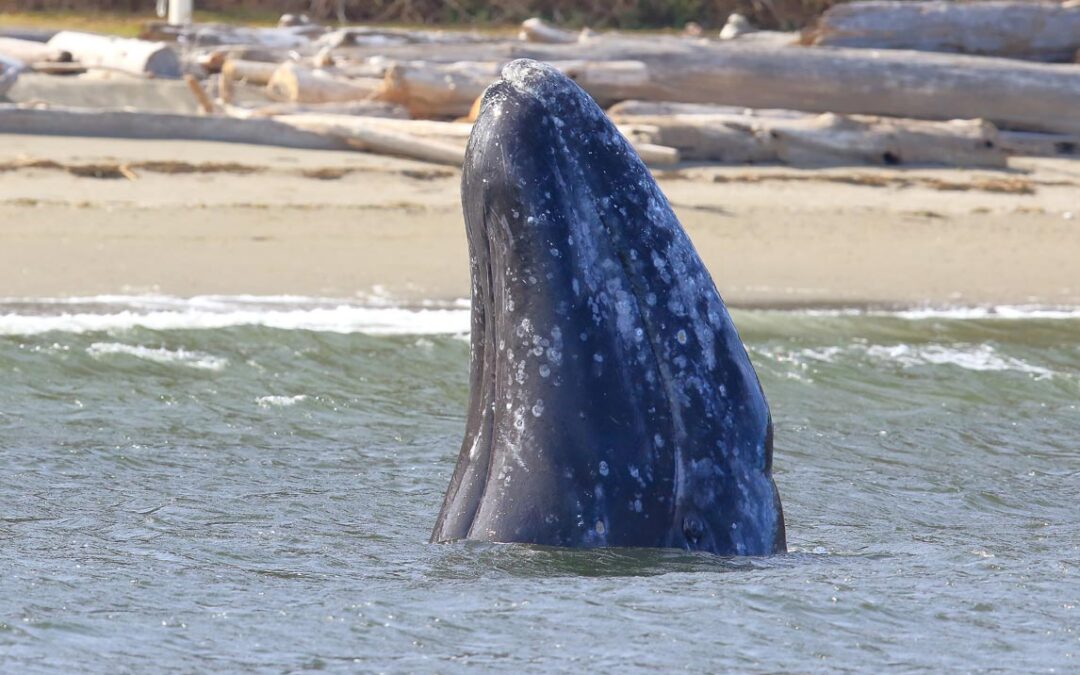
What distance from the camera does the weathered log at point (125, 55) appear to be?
71.6 ft

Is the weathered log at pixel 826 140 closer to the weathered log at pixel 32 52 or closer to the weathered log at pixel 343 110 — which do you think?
the weathered log at pixel 343 110

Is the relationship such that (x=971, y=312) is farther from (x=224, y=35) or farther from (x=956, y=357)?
(x=224, y=35)

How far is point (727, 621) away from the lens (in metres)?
4.09

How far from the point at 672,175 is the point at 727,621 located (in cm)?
1235

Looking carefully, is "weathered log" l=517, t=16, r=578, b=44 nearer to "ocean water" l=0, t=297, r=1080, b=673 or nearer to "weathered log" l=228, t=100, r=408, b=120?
"weathered log" l=228, t=100, r=408, b=120

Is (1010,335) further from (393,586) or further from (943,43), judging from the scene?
(943,43)

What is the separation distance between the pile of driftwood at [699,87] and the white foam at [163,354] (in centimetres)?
697

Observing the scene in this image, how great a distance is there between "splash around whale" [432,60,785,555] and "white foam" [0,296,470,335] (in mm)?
5593

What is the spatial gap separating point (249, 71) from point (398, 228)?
8.64 metres

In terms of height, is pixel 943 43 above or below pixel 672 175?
above

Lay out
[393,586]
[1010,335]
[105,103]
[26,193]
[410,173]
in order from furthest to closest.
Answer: [105,103]
[410,173]
[26,193]
[1010,335]
[393,586]

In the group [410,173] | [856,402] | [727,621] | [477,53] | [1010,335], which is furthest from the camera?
[477,53]

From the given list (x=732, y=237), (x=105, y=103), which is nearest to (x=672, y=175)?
(x=732, y=237)

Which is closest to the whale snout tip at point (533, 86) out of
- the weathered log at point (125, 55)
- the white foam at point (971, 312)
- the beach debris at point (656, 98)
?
the white foam at point (971, 312)
